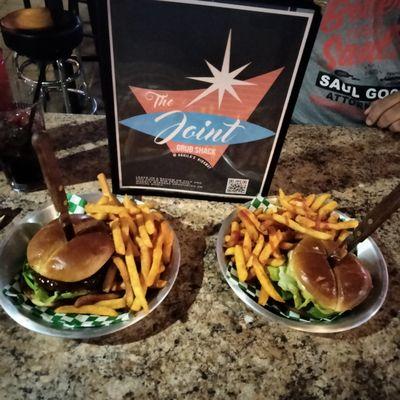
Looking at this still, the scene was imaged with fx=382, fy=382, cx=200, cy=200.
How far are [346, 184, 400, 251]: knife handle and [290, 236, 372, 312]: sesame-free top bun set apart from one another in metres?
0.07

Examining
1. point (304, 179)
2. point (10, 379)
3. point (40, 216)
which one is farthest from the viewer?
point (304, 179)

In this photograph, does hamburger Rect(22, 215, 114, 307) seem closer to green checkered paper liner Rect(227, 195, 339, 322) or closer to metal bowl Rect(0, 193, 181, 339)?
metal bowl Rect(0, 193, 181, 339)

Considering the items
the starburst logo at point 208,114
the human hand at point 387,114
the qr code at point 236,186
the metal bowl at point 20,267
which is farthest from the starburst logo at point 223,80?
the human hand at point 387,114

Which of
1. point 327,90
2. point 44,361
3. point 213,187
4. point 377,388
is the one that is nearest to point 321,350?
point 377,388

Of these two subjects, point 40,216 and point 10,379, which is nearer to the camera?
point 10,379

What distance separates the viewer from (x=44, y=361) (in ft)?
3.01

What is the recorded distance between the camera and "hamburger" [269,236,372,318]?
0.95 meters

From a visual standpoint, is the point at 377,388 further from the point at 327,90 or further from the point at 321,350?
the point at 327,90

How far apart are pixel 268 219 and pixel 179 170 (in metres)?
0.33

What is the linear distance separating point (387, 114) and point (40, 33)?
169cm

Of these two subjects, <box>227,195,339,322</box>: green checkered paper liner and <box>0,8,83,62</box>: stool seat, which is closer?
<box>227,195,339,322</box>: green checkered paper liner

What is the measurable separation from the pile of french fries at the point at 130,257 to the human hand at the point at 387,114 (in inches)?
50.2

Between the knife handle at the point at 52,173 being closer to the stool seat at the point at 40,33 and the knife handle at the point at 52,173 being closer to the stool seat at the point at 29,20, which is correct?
the stool seat at the point at 40,33

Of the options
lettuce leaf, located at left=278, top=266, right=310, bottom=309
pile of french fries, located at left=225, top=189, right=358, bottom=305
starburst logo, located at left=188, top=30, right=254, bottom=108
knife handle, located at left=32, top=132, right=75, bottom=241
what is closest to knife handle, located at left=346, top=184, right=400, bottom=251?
pile of french fries, located at left=225, top=189, right=358, bottom=305
